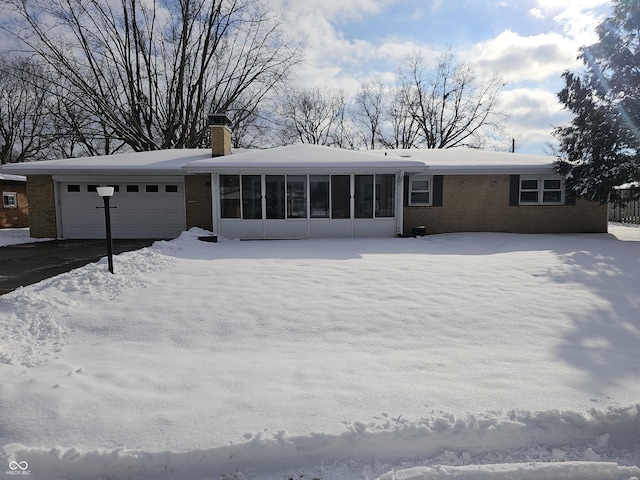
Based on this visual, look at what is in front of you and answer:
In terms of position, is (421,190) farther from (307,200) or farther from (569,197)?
(569,197)

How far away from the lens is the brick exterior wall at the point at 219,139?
41.8 feet

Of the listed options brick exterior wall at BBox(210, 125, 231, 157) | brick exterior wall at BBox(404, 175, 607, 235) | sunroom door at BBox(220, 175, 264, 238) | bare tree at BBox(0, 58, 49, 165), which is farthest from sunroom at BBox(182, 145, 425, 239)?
bare tree at BBox(0, 58, 49, 165)

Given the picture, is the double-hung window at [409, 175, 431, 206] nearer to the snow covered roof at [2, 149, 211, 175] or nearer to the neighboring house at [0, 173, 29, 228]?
the snow covered roof at [2, 149, 211, 175]

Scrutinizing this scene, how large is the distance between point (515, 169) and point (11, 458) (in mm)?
13231

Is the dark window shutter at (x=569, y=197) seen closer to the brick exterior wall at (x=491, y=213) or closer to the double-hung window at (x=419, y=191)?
the brick exterior wall at (x=491, y=213)

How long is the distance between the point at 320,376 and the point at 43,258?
8558mm

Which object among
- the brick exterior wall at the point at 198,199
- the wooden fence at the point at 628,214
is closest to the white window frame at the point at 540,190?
the wooden fence at the point at 628,214

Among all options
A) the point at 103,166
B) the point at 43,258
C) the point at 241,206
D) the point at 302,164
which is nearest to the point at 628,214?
the point at 302,164

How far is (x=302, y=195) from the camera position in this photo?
10.7 m

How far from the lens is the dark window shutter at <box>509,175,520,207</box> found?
1202cm

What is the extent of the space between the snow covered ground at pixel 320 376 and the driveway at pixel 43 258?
68.5 inches

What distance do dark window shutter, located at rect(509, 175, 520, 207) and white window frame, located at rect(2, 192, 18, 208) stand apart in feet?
73.6

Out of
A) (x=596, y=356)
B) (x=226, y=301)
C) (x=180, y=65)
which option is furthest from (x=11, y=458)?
(x=180, y=65)

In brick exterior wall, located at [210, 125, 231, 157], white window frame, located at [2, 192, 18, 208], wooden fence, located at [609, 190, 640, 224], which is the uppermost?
brick exterior wall, located at [210, 125, 231, 157]
